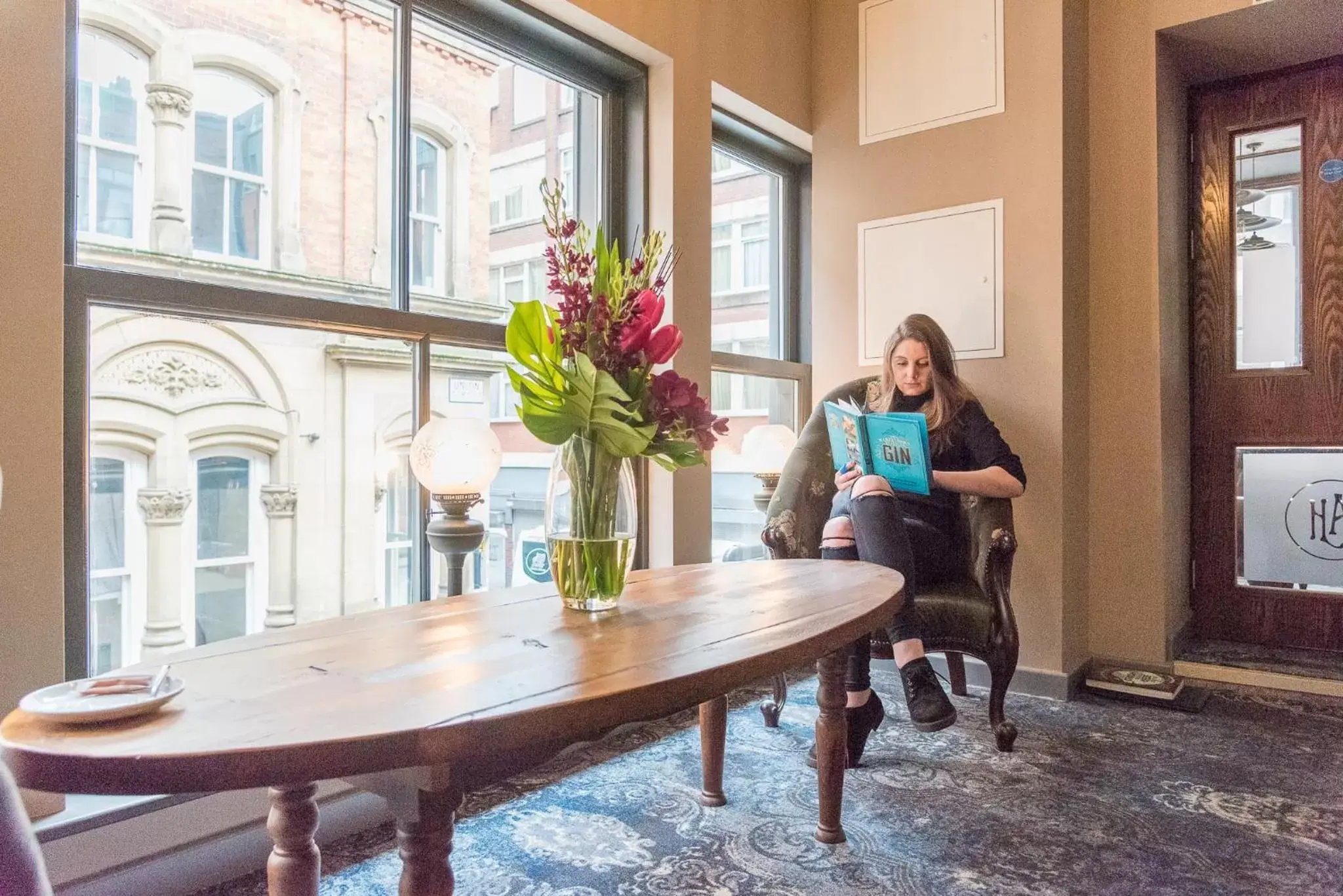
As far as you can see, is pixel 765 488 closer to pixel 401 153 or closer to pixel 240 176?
pixel 401 153

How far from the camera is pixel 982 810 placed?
6.11 feet

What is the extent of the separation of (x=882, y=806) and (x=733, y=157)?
8.32 feet

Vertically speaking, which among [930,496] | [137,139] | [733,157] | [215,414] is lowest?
[930,496]

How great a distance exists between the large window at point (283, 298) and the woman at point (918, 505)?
96cm

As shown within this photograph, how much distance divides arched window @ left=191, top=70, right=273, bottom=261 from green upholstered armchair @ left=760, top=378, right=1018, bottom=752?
156 cm

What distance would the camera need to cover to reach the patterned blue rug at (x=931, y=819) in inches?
61.2

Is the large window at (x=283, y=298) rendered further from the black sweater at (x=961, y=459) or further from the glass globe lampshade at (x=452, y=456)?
the black sweater at (x=961, y=459)

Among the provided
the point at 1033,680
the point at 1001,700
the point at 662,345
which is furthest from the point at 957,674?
the point at 662,345

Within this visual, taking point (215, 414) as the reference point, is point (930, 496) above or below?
below

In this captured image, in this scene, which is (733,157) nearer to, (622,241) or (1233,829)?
(622,241)

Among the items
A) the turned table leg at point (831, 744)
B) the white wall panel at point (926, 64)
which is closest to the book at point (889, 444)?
the turned table leg at point (831, 744)

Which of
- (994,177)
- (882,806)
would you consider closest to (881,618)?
(882,806)

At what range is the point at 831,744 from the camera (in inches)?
66.7

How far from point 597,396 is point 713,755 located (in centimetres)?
103
